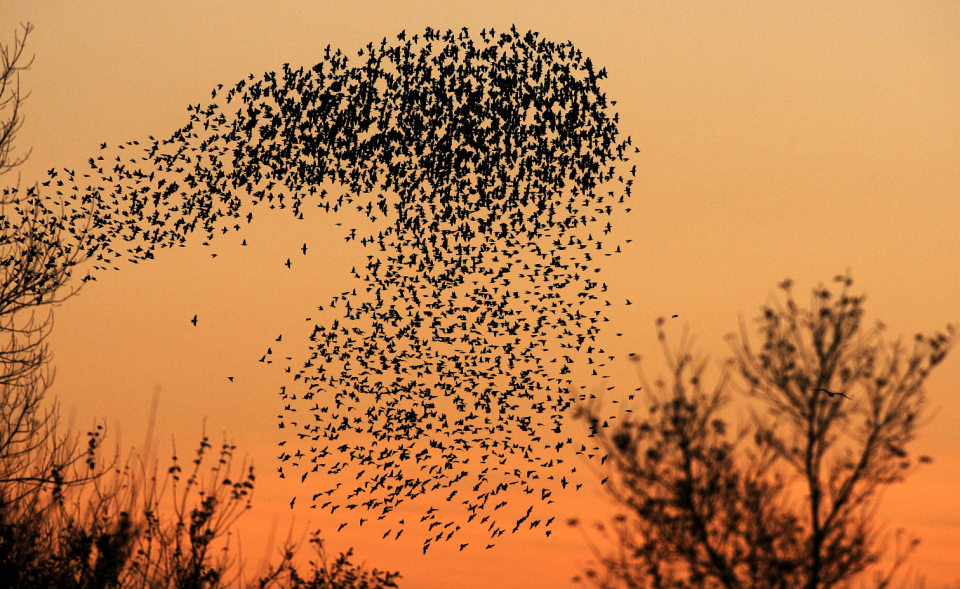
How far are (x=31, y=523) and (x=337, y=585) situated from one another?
704 cm

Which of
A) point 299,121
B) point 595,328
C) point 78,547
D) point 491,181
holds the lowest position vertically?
point 78,547

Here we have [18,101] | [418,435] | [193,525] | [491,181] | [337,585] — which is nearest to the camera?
[193,525]

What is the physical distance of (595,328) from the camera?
1010 inches

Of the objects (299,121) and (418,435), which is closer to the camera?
(418,435)

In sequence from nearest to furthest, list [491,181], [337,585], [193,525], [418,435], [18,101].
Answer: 1. [193,525]
2. [18,101]
3. [337,585]
4. [418,435]
5. [491,181]

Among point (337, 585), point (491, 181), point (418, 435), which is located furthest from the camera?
point (491, 181)

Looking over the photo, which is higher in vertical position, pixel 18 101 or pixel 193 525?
pixel 18 101

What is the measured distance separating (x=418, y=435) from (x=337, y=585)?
4594mm

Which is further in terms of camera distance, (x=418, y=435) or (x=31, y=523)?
(x=418, y=435)

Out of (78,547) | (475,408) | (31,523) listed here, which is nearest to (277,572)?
(78,547)

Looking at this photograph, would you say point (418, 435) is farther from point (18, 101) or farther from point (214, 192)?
point (18, 101)

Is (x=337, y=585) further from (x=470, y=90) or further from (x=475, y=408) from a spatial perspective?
(x=470, y=90)

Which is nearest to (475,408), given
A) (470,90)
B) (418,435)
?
(418,435)

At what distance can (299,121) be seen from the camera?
27.8 meters
